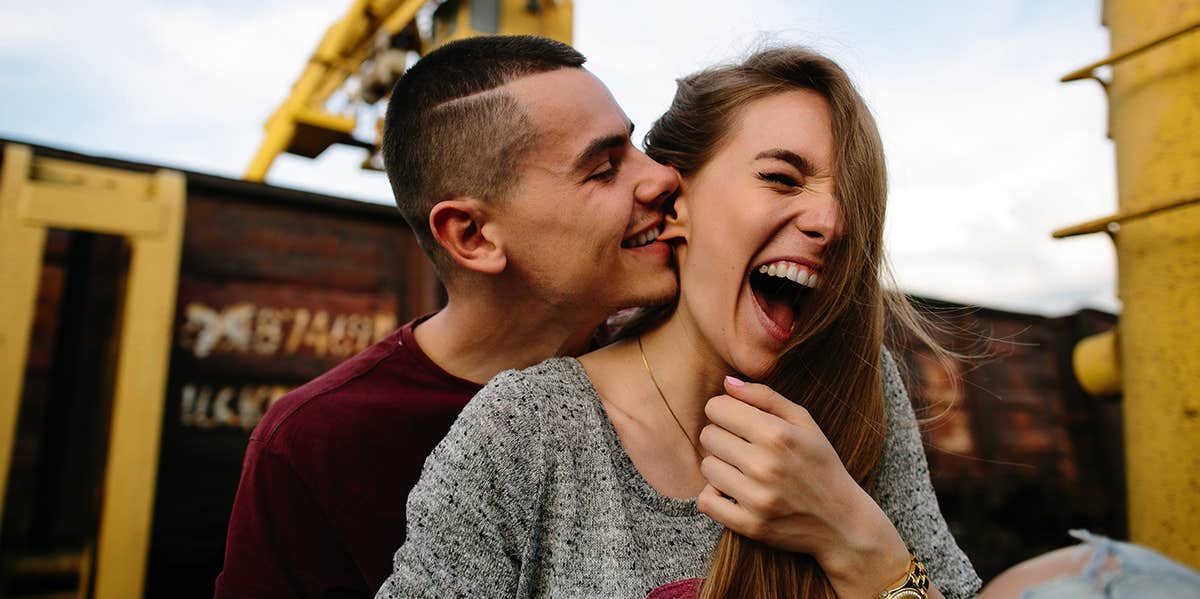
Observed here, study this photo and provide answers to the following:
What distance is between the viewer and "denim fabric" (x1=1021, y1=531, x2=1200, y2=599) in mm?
1084

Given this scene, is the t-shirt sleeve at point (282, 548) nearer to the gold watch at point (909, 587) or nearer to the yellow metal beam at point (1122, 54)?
the gold watch at point (909, 587)

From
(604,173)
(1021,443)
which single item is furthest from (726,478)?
(1021,443)

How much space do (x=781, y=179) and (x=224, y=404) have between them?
8.93 feet

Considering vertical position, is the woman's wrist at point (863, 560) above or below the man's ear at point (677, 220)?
below

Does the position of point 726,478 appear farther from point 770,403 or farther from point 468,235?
point 468,235

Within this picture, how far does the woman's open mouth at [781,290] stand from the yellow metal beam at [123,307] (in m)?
2.37

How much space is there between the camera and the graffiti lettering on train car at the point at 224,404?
3033 millimetres

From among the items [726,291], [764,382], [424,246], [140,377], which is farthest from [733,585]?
[140,377]

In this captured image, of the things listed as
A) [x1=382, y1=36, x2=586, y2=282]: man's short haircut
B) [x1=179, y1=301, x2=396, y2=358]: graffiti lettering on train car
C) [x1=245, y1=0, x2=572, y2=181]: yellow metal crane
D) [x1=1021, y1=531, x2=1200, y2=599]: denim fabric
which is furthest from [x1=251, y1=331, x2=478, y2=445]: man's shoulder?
[x1=245, y1=0, x2=572, y2=181]: yellow metal crane

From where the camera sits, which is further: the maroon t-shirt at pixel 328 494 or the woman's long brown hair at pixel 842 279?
the maroon t-shirt at pixel 328 494

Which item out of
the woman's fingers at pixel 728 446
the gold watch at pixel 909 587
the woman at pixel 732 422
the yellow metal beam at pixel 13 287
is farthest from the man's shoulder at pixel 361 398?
the yellow metal beam at pixel 13 287

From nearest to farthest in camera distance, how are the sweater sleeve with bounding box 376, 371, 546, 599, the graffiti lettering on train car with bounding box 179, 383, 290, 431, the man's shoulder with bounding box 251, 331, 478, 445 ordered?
the sweater sleeve with bounding box 376, 371, 546, 599 < the man's shoulder with bounding box 251, 331, 478, 445 < the graffiti lettering on train car with bounding box 179, 383, 290, 431

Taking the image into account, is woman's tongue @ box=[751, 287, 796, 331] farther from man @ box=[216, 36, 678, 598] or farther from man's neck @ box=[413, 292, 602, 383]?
man's neck @ box=[413, 292, 602, 383]

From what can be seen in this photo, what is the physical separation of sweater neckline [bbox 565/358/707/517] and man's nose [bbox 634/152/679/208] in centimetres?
47
